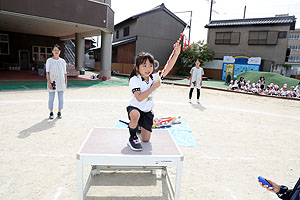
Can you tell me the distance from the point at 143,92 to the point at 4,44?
24.9 meters

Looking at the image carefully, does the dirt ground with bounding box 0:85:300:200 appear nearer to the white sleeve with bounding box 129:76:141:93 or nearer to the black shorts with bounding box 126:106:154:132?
the black shorts with bounding box 126:106:154:132

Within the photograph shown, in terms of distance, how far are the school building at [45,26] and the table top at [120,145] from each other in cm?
1220

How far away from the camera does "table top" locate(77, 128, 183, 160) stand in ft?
7.48

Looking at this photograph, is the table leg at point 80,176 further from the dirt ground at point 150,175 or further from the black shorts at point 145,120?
the black shorts at point 145,120

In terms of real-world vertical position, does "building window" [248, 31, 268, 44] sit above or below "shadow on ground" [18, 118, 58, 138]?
Answer: above

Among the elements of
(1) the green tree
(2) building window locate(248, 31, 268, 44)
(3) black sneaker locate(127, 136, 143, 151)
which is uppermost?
(2) building window locate(248, 31, 268, 44)

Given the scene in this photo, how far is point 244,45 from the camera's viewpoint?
24562 mm

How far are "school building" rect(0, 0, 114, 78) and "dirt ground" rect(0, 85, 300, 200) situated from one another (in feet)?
25.9

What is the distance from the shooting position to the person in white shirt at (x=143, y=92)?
2.62 metres

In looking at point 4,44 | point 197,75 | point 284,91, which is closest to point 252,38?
point 284,91

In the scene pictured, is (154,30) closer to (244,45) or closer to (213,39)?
(213,39)

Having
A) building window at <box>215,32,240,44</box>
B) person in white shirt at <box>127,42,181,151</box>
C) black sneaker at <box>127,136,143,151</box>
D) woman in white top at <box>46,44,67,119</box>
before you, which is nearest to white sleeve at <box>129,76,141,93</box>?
person in white shirt at <box>127,42,181,151</box>

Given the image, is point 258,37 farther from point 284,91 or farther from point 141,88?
point 141,88

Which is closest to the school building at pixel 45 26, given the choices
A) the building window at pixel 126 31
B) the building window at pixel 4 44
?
the building window at pixel 4 44
